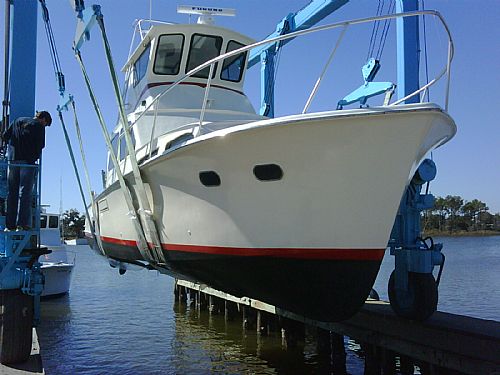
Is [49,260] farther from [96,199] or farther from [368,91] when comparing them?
[368,91]

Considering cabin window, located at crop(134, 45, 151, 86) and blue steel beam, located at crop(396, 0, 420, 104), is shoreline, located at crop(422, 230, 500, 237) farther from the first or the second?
cabin window, located at crop(134, 45, 151, 86)

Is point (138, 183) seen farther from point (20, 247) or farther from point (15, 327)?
point (15, 327)

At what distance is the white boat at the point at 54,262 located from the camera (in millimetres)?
16625

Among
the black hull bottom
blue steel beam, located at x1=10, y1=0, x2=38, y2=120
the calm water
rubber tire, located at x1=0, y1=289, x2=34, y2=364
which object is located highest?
blue steel beam, located at x1=10, y1=0, x2=38, y2=120

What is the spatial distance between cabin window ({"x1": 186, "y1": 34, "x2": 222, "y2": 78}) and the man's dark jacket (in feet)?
9.94

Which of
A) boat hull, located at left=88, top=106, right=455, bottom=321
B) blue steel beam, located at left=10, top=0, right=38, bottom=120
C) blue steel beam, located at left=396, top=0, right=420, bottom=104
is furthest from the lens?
blue steel beam, located at left=396, top=0, right=420, bottom=104

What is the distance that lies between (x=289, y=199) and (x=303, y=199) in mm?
152

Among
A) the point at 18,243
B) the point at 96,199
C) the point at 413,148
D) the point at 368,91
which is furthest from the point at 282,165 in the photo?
the point at 96,199


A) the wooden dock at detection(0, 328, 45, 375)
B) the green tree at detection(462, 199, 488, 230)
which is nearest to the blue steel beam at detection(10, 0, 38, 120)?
the wooden dock at detection(0, 328, 45, 375)

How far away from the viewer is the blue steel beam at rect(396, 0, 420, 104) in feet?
25.7

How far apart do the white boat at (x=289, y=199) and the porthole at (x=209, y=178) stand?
14mm

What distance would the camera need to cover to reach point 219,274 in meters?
6.15

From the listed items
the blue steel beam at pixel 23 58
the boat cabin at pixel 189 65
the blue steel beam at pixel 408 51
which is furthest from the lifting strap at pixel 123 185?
the blue steel beam at pixel 408 51

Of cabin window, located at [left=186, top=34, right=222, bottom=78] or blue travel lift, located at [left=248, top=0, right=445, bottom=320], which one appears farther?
cabin window, located at [left=186, top=34, right=222, bottom=78]
